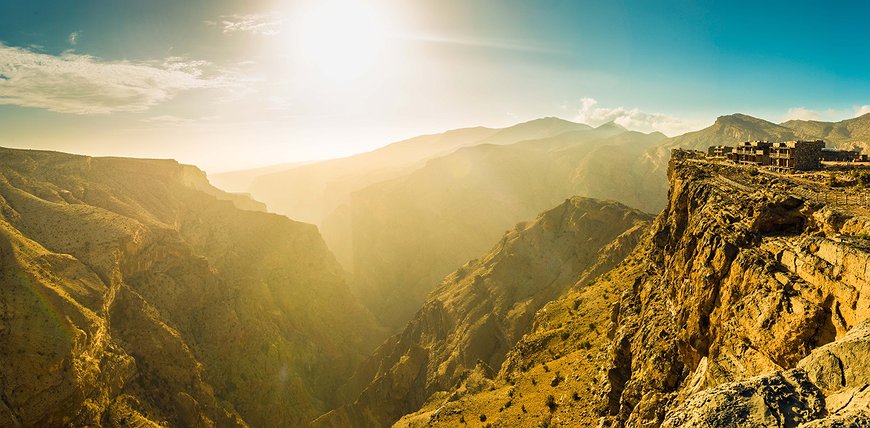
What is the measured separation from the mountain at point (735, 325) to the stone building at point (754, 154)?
9213mm

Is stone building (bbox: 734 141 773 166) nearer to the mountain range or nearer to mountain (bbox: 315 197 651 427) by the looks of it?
the mountain range

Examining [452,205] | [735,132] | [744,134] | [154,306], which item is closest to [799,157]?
[154,306]

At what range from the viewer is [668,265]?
24.6 metres

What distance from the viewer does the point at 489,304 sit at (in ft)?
234

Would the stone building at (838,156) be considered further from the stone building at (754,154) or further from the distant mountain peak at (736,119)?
the distant mountain peak at (736,119)

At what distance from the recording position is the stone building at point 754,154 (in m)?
32.5

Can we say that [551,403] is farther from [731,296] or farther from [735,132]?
[735,132]

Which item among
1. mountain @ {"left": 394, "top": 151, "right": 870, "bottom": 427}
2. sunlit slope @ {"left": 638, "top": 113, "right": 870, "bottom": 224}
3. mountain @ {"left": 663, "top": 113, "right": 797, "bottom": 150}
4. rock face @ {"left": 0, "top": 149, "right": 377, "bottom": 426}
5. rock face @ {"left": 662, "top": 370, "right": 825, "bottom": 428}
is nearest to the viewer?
rock face @ {"left": 662, "top": 370, "right": 825, "bottom": 428}

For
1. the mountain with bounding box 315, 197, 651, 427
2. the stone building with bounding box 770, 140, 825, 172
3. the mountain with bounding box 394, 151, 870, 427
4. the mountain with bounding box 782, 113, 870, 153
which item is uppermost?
the mountain with bounding box 782, 113, 870, 153

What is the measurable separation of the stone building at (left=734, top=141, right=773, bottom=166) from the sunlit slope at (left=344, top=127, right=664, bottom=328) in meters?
85.8

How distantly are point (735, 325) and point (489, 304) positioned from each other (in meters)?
58.0

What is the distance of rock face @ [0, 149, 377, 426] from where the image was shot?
141 feet

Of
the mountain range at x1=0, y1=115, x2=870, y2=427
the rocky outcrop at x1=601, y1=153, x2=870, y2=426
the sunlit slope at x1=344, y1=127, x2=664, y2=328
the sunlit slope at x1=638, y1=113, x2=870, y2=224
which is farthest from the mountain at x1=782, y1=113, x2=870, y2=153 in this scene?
the rocky outcrop at x1=601, y1=153, x2=870, y2=426

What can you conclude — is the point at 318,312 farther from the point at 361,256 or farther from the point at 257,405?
the point at 361,256
